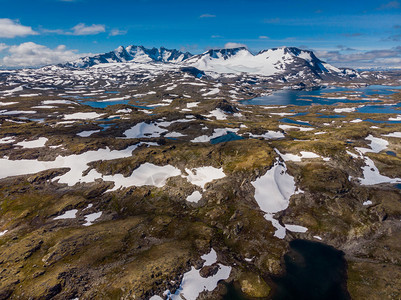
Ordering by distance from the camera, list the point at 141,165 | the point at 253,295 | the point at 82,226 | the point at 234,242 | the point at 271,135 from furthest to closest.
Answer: the point at 271,135 → the point at 141,165 → the point at 82,226 → the point at 234,242 → the point at 253,295

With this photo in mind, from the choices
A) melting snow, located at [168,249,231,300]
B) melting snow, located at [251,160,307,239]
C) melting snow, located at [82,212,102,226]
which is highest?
melting snow, located at [251,160,307,239]

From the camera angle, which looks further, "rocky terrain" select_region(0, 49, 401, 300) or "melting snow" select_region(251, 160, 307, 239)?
"melting snow" select_region(251, 160, 307, 239)

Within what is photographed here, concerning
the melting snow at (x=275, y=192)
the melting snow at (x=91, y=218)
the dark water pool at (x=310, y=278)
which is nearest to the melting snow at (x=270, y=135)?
the melting snow at (x=275, y=192)

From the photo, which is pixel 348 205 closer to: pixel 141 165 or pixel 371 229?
pixel 371 229

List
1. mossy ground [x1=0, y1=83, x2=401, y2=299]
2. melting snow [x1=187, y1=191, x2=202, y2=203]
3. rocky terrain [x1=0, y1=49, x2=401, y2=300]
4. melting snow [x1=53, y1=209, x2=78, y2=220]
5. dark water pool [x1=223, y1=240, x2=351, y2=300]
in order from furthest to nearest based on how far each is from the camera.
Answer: melting snow [x1=187, y1=191, x2=202, y2=203]
melting snow [x1=53, y1=209, x2=78, y2=220]
rocky terrain [x1=0, y1=49, x2=401, y2=300]
mossy ground [x1=0, y1=83, x2=401, y2=299]
dark water pool [x1=223, y1=240, x2=351, y2=300]

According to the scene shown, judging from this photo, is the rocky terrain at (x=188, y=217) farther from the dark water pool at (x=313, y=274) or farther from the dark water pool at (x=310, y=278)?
the dark water pool at (x=313, y=274)

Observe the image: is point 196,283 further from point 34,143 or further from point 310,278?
point 34,143

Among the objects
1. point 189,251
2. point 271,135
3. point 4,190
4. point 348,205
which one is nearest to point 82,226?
point 189,251

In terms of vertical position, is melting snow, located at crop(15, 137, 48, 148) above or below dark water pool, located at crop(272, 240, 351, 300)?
above

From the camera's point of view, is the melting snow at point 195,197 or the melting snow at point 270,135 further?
the melting snow at point 270,135

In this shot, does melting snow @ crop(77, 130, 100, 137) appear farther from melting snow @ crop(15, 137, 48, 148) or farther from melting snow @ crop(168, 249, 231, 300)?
melting snow @ crop(168, 249, 231, 300)

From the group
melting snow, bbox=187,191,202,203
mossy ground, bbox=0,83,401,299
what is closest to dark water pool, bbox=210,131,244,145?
mossy ground, bbox=0,83,401,299
